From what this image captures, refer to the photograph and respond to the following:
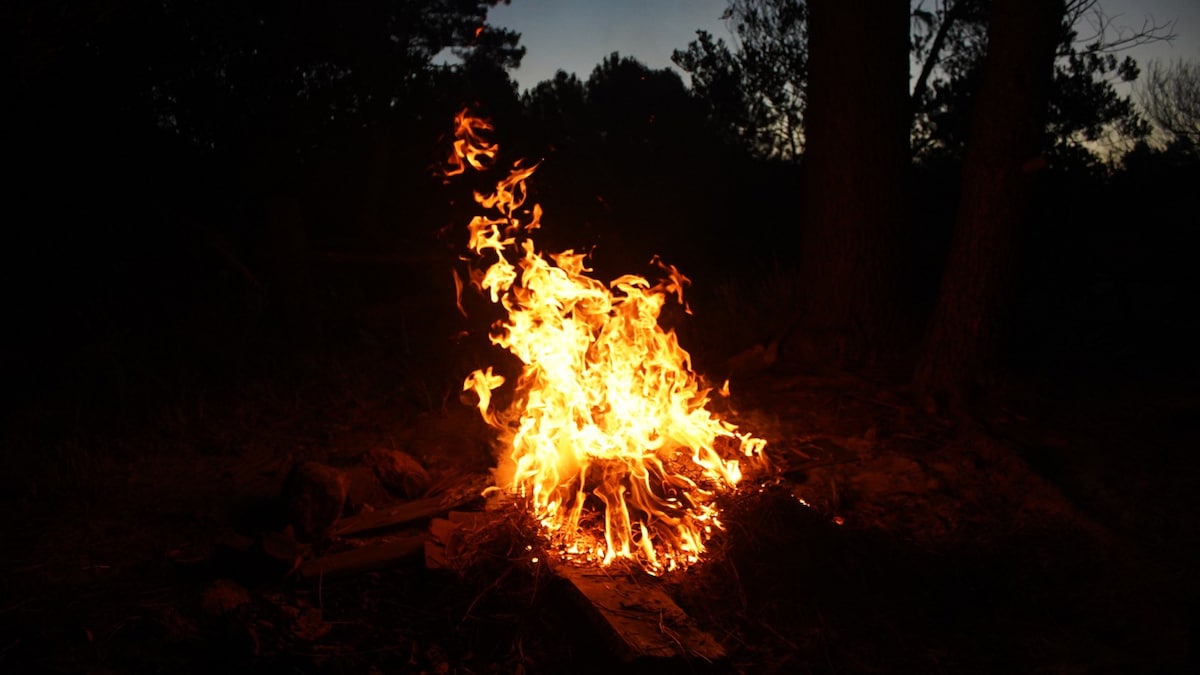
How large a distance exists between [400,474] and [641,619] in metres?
2.20

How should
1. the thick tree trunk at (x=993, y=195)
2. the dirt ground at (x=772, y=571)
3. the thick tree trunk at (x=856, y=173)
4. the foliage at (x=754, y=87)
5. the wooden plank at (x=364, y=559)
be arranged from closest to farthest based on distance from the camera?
the dirt ground at (x=772, y=571)
the wooden plank at (x=364, y=559)
the thick tree trunk at (x=993, y=195)
the thick tree trunk at (x=856, y=173)
the foliage at (x=754, y=87)

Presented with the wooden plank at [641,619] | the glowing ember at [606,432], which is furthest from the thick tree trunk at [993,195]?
the wooden plank at [641,619]

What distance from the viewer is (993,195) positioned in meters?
5.88

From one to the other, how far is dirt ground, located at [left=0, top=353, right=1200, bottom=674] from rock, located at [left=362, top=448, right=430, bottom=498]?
0.15 metres

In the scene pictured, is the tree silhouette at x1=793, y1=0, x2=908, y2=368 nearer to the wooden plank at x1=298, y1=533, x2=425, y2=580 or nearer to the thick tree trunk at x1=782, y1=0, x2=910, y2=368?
the thick tree trunk at x1=782, y1=0, x2=910, y2=368

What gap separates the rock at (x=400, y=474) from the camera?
5.23 metres

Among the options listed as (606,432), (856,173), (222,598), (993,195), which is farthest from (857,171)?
(222,598)

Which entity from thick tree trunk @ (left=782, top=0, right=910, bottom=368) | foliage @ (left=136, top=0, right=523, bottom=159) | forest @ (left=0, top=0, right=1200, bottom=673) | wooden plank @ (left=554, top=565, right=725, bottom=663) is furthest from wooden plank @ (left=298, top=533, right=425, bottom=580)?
foliage @ (left=136, top=0, right=523, bottom=159)

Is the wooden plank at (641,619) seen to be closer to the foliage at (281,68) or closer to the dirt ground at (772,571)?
the dirt ground at (772,571)

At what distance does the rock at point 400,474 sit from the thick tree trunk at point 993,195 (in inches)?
151

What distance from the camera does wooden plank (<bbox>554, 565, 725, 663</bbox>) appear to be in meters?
3.45

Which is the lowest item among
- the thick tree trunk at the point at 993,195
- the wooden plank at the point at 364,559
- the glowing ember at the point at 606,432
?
the wooden plank at the point at 364,559

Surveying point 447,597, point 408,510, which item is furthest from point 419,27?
point 447,597

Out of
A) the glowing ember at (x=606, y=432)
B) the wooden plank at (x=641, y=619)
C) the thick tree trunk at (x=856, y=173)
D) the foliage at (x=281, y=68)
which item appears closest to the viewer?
the wooden plank at (x=641, y=619)
